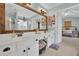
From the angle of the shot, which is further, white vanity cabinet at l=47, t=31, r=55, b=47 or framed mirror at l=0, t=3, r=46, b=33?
white vanity cabinet at l=47, t=31, r=55, b=47

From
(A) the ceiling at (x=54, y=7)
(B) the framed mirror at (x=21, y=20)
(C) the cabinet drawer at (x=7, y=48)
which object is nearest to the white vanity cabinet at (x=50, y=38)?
(B) the framed mirror at (x=21, y=20)

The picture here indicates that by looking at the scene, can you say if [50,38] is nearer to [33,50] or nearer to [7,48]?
[33,50]

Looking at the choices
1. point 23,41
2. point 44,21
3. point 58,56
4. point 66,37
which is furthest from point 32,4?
point 58,56

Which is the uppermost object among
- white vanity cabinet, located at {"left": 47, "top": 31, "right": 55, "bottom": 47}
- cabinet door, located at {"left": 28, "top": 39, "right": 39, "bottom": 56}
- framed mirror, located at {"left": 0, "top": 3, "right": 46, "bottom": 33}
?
framed mirror, located at {"left": 0, "top": 3, "right": 46, "bottom": 33}

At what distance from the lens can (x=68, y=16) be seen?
1813mm

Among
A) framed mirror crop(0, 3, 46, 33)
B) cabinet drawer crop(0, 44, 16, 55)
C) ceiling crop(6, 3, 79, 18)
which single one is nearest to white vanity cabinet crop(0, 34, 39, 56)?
cabinet drawer crop(0, 44, 16, 55)

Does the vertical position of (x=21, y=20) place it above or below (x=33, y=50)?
above

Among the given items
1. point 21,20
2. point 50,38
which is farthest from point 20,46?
point 50,38

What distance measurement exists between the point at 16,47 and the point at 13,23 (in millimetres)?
316

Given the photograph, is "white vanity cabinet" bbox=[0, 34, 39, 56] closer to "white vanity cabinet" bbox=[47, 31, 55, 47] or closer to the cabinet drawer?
the cabinet drawer

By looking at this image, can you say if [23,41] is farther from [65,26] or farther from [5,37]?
[65,26]

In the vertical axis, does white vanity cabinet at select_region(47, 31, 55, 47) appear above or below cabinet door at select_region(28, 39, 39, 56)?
above

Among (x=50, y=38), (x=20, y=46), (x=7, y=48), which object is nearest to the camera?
(x=7, y=48)

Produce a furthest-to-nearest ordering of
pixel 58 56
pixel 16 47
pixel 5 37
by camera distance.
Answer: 1. pixel 58 56
2. pixel 16 47
3. pixel 5 37
